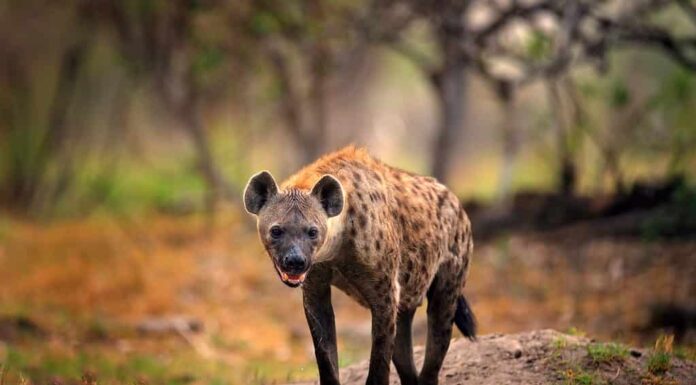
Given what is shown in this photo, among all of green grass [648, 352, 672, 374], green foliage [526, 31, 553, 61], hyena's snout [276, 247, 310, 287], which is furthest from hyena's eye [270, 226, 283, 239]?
green foliage [526, 31, 553, 61]

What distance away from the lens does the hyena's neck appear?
14.9 ft

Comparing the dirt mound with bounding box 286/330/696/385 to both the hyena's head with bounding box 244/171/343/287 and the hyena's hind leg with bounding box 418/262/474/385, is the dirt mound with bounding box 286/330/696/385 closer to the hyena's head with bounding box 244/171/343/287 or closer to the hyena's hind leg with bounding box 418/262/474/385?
the hyena's hind leg with bounding box 418/262/474/385

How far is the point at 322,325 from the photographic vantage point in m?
4.88

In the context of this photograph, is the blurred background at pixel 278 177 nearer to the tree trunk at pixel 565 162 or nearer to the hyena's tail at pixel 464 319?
the tree trunk at pixel 565 162

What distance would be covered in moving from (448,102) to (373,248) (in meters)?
7.10

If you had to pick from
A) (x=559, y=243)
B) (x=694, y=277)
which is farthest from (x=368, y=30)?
(x=694, y=277)

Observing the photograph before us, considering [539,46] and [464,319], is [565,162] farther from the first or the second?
[464,319]

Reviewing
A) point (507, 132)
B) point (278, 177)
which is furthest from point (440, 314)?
point (278, 177)

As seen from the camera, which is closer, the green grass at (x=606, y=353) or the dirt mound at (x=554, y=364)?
the dirt mound at (x=554, y=364)

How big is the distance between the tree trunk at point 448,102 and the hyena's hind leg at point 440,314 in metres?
6.10

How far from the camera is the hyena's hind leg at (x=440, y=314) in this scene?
5.30 m

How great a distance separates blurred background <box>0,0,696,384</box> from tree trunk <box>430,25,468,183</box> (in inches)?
1.0

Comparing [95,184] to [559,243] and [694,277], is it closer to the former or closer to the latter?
[559,243]

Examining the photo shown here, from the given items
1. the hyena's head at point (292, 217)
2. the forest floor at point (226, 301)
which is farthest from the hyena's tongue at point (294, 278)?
the forest floor at point (226, 301)
